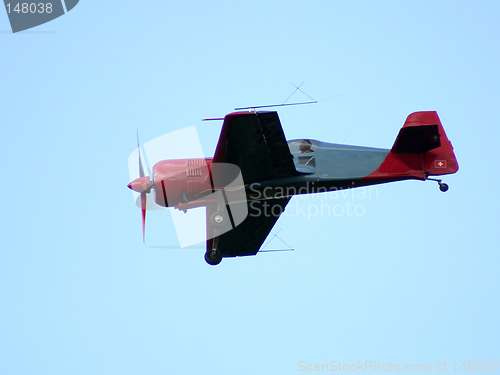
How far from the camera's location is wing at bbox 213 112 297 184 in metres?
15.0

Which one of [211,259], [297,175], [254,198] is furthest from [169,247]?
[297,175]

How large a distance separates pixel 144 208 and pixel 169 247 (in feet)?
3.99

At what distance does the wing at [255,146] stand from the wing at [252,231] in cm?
177

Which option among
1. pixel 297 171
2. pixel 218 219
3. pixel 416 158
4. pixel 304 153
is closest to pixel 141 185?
pixel 218 219

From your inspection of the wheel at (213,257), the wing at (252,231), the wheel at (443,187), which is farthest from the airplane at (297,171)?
the wing at (252,231)

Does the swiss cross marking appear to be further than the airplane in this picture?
Yes

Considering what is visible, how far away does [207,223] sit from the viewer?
58.5 ft

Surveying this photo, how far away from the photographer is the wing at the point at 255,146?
1496 cm

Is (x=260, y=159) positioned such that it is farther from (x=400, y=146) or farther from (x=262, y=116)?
(x=400, y=146)

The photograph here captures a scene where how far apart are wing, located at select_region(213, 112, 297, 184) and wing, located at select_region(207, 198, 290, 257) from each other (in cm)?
177

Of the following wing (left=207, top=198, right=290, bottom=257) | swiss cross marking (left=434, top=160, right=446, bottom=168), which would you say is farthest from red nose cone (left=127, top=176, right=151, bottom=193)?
swiss cross marking (left=434, top=160, right=446, bottom=168)

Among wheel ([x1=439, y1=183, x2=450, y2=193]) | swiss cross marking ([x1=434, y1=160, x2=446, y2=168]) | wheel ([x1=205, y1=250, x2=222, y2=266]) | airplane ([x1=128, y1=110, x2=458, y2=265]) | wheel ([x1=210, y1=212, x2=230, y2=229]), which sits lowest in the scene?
wheel ([x1=205, y1=250, x2=222, y2=266])

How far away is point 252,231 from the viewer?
1867 cm

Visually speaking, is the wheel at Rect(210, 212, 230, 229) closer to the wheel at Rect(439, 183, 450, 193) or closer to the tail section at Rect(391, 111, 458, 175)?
the tail section at Rect(391, 111, 458, 175)
